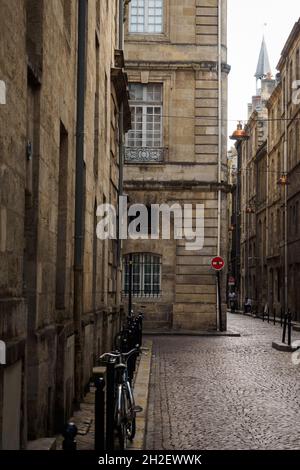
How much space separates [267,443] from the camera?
8539 millimetres

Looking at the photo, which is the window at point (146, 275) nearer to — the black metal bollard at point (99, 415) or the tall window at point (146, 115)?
the tall window at point (146, 115)

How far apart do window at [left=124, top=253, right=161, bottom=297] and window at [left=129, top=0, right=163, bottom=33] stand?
27.5 feet

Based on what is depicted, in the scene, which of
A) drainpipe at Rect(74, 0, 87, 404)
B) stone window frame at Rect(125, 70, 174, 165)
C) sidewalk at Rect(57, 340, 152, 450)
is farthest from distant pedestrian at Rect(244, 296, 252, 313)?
drainpipe at Rect(74, 0, 87, 404)

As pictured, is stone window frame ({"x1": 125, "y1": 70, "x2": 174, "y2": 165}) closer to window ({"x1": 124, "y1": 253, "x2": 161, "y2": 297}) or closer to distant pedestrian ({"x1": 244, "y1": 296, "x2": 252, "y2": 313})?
window ({"x1": 124, "y1": 253, "x2": 161, "y2": 297})

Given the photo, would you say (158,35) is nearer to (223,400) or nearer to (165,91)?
(165,91)

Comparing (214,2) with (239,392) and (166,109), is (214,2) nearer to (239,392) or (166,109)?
(166,109)

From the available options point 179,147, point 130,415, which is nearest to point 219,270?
point 179,147

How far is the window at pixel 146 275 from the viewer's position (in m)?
30.1

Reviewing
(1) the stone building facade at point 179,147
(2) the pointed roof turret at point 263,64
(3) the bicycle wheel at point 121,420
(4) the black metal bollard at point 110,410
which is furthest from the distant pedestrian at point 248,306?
(4) the black metal bollard at point 110,410

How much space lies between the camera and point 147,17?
103ft

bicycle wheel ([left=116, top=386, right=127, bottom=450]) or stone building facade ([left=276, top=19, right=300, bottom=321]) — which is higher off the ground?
stone building facade ([left=276, top=19, right=300, bottom=321])

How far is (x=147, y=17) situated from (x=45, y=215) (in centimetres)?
2476

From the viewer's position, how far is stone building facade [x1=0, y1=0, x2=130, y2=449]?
6.02 m
